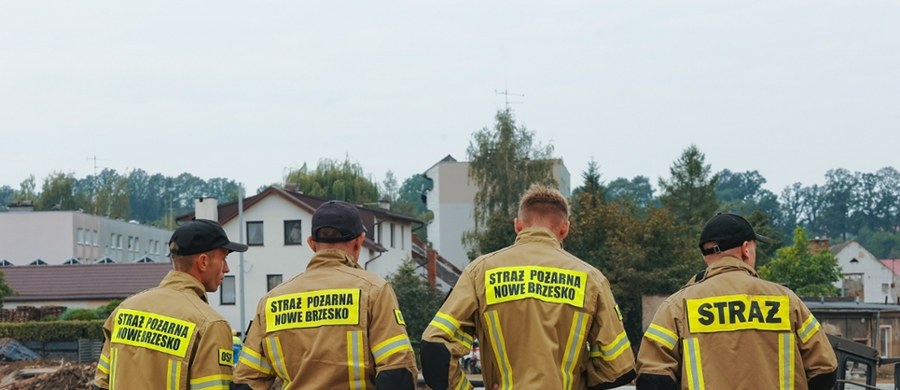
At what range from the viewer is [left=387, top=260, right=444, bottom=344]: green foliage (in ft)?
186

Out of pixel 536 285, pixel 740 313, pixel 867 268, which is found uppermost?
pixel 867 268

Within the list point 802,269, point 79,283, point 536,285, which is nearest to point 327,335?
point 536,285

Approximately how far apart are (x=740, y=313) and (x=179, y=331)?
294 cm

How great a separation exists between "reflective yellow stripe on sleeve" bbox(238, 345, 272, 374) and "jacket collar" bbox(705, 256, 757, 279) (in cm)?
240

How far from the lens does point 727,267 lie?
6.68 m

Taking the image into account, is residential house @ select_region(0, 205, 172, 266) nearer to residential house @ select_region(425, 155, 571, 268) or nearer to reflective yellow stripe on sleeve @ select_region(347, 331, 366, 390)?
residential house @ select_region(425, 155, 571, 268)

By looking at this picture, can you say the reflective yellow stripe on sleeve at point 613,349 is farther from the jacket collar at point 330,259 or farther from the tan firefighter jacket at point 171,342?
the tan firefighter jacket at point 171,342

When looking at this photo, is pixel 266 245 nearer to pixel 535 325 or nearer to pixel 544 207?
pixel 544 207

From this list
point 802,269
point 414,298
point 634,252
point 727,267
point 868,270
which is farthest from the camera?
point 868,270

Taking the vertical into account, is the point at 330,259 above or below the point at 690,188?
below

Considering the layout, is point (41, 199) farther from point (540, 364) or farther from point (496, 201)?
point (540, 364)

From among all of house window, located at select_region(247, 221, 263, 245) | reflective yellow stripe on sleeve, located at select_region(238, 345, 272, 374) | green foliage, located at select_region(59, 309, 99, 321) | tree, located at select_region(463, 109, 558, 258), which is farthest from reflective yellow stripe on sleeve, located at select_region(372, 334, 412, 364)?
tree, located at select_region(463, 109, 558, 258)

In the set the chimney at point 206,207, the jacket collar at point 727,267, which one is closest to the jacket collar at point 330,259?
the jacket collar at point 727,267

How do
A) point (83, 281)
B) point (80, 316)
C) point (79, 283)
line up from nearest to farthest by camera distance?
1. point (80, 316)
2. point (79, 283)
3. point (83, 281)
